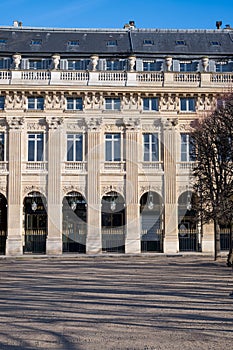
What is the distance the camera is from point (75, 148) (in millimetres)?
43000

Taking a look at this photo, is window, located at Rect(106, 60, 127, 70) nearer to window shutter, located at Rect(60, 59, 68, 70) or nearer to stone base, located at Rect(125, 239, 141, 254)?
window shutter, located at Rect(60, 59, 68, 70)

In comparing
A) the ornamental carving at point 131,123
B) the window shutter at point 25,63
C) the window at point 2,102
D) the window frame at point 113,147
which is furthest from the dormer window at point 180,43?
the window at point 2,102

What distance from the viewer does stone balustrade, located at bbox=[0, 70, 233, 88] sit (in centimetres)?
4234

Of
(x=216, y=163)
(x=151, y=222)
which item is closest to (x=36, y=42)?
(x=151, y=222)

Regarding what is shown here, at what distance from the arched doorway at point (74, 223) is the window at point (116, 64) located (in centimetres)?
995

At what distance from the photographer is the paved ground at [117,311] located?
37.4 feet

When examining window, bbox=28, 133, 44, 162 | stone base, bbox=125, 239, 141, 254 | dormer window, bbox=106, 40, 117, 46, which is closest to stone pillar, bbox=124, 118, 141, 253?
stone base, bbox=125, 239, 141, 254

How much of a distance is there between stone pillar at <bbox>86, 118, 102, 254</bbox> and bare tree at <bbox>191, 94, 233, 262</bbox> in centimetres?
938

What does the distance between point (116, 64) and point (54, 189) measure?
10.7 metres

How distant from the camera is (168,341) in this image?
11.4 m

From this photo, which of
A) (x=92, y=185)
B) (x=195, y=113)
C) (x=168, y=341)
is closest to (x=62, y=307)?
(x=168, y=341)

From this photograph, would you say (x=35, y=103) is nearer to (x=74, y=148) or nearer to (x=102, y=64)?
(x=74, y=148)

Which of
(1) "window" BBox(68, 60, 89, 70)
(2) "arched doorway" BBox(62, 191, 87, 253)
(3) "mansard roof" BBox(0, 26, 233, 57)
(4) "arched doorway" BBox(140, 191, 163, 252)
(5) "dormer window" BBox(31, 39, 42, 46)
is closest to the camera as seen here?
(2) "arched doorway" BBox(62, 191, 87, 253)

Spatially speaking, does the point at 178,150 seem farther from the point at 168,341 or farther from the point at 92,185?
the point at 168,341
